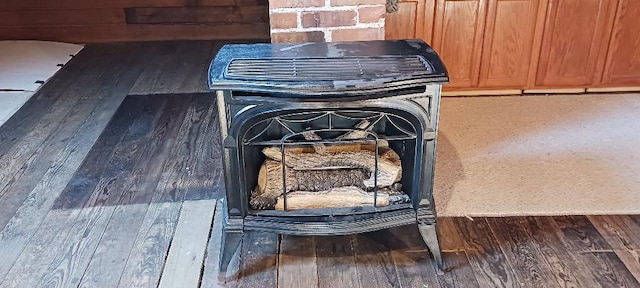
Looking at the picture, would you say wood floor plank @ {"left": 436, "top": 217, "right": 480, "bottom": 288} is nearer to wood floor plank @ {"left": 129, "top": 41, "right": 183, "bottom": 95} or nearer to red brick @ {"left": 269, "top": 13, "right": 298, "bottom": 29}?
red brick @ {"left": 269, "top": 13, "right": 298, "bottom": 29}

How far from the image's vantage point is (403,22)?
9.84 feet

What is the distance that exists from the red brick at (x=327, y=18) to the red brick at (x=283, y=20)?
32mm

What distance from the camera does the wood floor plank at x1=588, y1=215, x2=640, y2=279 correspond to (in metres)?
1.89

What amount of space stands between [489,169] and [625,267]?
28.2 inches

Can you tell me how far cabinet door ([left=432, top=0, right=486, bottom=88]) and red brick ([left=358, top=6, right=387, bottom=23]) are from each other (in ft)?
3.45

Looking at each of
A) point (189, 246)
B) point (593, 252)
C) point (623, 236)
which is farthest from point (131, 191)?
point (623, 236)

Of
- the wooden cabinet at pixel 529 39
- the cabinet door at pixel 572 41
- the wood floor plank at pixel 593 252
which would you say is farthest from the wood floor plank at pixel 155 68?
the wood floor plank at pixel 593 252

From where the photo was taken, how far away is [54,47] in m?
4.22

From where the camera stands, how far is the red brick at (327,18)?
2000 millimetres

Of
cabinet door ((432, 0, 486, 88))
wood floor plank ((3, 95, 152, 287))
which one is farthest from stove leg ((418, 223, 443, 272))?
cabinet door ((432, 0, 486, 88))

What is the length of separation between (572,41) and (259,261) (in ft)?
7.09

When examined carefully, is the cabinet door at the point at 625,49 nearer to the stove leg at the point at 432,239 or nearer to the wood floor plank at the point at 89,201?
the stove leg at the point at 432,239

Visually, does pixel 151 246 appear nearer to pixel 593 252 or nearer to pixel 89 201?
pixel 89 201

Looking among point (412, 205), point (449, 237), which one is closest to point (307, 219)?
point (412, 205)
